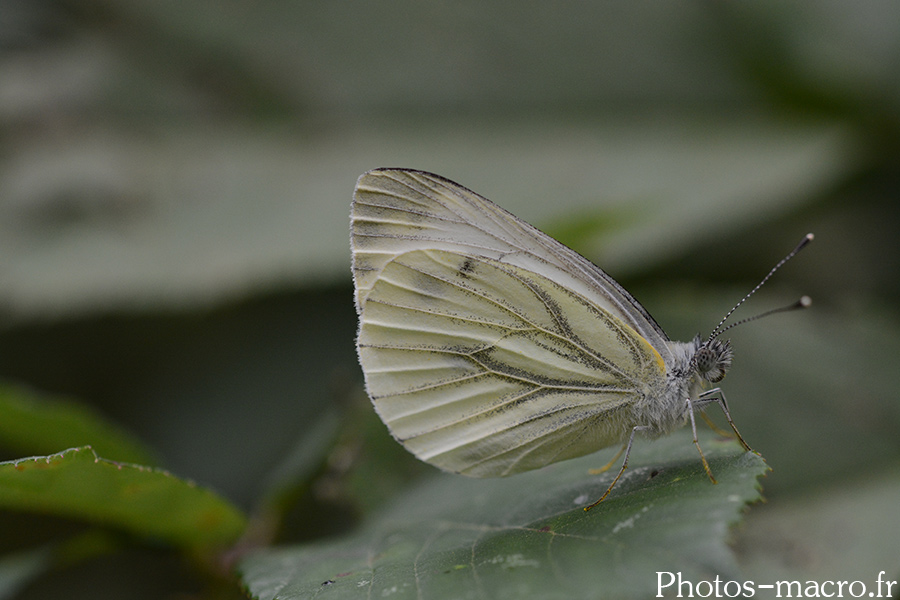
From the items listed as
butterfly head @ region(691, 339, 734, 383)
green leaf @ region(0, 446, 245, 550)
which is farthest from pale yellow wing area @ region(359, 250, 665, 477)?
green leaf @ region(0, 446, 245, 550)

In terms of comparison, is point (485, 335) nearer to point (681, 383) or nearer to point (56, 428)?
point (681, 383)

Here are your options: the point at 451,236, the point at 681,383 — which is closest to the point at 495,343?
the point at 451,236

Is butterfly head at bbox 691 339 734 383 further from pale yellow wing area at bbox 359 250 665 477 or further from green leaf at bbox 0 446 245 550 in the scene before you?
green leaf at bbox 0 446 245 550

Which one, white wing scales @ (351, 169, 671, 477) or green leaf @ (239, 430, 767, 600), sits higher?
white wing scales @ (351, 169, 671, 477)

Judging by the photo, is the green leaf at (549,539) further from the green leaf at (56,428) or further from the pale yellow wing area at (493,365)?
the green leaf at (56,428)

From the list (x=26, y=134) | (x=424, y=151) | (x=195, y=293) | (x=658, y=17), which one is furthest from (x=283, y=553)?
(x=658, y=17)

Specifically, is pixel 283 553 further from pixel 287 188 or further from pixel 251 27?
pixel 251 27
